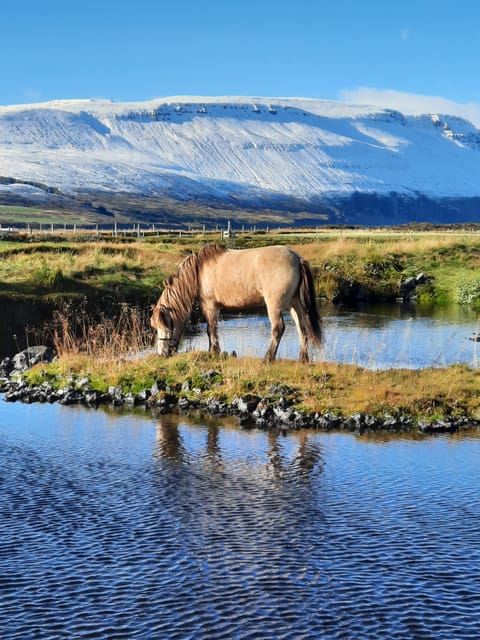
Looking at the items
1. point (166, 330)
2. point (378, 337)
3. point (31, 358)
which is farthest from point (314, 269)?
point (166, 330)

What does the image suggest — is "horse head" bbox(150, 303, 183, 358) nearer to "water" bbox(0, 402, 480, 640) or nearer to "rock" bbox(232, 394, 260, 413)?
"rock" bbox(232, 394, 260, 413)

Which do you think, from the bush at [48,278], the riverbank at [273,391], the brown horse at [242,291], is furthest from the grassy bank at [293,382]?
the bush at [48,278]

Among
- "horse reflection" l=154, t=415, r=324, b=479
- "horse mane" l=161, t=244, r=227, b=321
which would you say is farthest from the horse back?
"horse reflection" l=154, t=415, r=324, b=479

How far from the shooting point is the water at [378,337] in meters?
26.0

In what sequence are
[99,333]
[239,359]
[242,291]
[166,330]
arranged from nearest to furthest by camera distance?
[239,359]
[242,291]
[166,330]
[99,333]

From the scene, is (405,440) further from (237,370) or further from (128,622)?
(128,622)

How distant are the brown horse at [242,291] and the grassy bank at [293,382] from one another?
3.38ft

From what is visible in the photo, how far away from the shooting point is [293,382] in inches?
810

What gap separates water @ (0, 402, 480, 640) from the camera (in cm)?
1017

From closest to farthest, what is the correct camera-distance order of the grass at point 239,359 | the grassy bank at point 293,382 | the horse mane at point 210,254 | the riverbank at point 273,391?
the riverbank at point 273,391
the grassy bank at point 293,382
the grass at point 239,359
the horse mane at point 210,254

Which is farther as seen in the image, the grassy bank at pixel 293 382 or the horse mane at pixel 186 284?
the horse mane at pixel 186 284

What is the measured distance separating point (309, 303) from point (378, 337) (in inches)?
390

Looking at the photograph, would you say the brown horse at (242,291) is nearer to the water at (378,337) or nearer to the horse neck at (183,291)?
the horse neck at (183,291)

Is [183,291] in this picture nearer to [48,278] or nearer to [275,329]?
[275,329]
